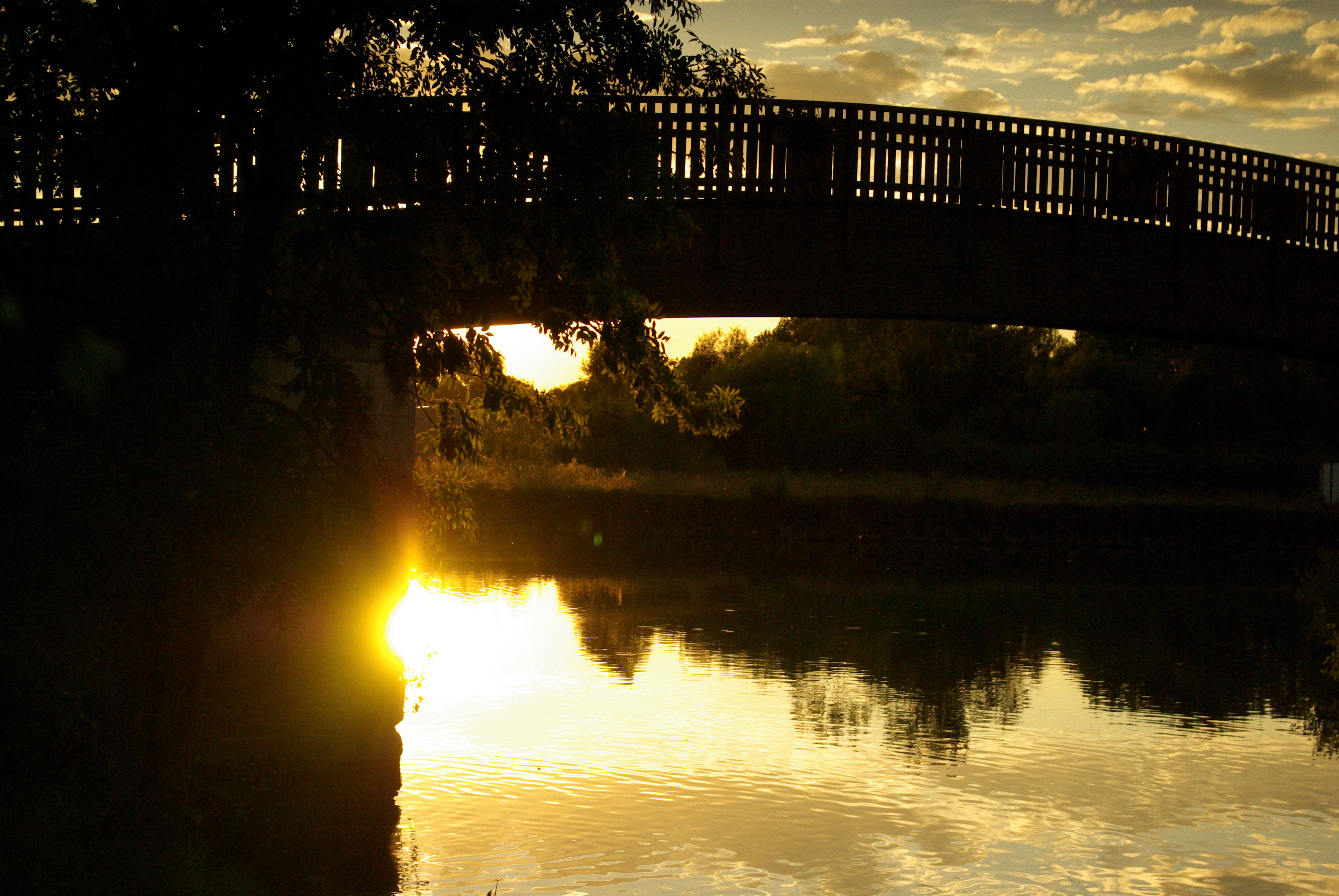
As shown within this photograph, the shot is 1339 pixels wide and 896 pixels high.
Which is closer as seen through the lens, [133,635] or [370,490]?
Result: [133,635]

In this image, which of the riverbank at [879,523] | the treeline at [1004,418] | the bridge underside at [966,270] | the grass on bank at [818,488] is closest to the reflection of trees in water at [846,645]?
the bridge underside at [966,270]

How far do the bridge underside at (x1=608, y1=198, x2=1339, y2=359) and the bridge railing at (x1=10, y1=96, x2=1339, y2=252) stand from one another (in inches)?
8.2

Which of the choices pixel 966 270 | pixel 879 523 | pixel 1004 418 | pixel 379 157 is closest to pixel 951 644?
pixel 966 270

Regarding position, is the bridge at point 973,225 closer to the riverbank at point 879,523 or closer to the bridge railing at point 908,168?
the bridge railing at point 908,168

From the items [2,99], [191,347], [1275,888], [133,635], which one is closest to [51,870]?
[133,635]

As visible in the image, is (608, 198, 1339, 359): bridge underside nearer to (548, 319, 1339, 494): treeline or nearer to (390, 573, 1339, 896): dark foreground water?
(390, 573, 1339, 896): dark foreground water

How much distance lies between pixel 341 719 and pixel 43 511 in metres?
6.14

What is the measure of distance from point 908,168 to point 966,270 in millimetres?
1411

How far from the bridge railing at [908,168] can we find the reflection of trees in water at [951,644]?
22.0 ft

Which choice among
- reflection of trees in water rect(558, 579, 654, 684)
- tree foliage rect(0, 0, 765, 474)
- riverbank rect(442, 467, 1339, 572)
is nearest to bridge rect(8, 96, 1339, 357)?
tree foliage rect(0, 0, 765, 474)

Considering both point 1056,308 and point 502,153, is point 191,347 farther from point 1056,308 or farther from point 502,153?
point 1056,308

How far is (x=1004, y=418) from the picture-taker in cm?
5906

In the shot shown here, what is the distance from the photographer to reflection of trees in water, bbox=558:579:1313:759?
19.0m

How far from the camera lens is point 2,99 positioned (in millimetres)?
9797
